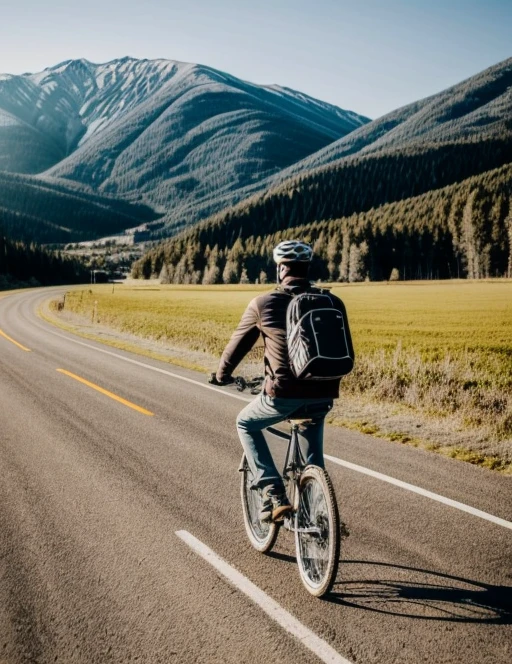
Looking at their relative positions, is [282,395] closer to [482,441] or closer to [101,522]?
[101,522]

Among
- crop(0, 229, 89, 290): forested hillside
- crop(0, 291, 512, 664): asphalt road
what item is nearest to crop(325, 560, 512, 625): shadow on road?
crop(0, 291, 512, 664): asphalt road

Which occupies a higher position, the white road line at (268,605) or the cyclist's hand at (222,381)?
the cyclist's hand at (222,381)

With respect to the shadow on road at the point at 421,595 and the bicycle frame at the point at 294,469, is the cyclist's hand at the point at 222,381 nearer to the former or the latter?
the bicycle frame at the point at 294,469

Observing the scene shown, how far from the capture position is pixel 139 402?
1106 cm

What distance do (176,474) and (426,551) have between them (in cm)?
331

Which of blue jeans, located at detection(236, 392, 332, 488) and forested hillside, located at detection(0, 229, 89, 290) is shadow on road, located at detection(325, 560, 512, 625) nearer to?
blue jeans, located at detection(236, 392, 332, 488)

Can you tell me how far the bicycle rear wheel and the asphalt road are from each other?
A: 0.11m

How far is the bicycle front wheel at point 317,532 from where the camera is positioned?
3837 millimetres

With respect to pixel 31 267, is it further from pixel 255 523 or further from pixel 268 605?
pixel 268 605

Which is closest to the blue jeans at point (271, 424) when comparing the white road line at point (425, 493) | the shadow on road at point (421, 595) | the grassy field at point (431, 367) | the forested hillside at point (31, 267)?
the shadow on road at point (421, 595)

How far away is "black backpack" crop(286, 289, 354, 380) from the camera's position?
3.89 meters

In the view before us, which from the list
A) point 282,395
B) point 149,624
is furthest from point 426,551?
→ point 149,624

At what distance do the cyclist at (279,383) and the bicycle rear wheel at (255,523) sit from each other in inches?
8.3

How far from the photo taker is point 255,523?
496 cm
